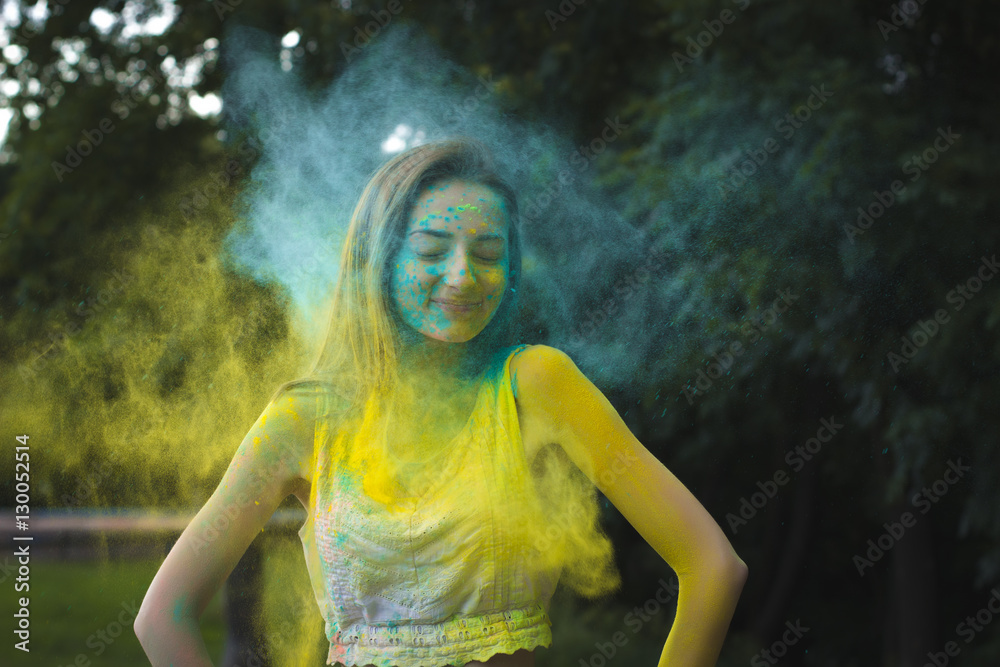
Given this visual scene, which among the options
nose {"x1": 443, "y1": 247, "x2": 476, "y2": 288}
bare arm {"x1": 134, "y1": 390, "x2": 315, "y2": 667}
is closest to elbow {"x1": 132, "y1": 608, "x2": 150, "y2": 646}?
bare arm {"x1": 134, "y1": 390, "x2": 315, "y2": 667}

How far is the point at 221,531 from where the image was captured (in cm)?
195

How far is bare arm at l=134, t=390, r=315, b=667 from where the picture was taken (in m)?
1.90

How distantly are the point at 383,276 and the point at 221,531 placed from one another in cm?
66

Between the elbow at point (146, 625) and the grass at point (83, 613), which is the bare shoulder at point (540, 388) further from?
the grass at point (83, 613)

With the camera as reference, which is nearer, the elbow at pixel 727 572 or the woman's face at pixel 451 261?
the elbow at pixel 727 572

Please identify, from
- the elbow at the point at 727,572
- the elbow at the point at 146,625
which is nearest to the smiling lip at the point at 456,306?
the elbow at the point at 727,572

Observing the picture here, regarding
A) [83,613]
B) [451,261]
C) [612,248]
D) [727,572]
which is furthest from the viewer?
[83,613]

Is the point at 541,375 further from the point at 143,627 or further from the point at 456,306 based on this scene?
the point at 143,627

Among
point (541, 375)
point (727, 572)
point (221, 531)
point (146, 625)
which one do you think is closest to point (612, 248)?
point (541, 375)

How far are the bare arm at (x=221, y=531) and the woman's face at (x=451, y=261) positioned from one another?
13.9 inches

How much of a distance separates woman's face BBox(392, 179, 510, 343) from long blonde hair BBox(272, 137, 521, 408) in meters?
0.03

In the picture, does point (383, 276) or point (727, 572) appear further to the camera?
point (383, 276)

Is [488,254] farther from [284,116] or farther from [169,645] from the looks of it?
[284,116]

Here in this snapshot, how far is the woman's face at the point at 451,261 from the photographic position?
1.94 m
